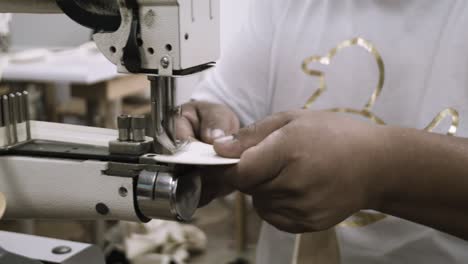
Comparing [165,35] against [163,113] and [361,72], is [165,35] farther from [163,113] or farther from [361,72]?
[361,72]

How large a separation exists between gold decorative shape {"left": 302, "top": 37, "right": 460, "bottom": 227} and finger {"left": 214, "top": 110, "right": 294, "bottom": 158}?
0.25 m

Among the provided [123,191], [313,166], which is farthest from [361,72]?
[123,191]

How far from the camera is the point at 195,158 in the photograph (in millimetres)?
589

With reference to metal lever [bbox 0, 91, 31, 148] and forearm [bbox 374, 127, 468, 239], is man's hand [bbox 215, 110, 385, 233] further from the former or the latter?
metal lever [bbox 0, 91, 31, 148]

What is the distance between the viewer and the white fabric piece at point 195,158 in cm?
57

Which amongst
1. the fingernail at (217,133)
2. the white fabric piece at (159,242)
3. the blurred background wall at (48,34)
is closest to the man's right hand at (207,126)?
the fingernail at (217,133)

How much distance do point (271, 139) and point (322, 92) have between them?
335 mm

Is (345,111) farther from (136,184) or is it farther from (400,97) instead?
(136,184)

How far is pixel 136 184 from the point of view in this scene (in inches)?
22.5

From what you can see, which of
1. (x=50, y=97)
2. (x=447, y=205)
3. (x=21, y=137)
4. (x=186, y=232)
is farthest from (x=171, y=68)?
(x=50, y=97)

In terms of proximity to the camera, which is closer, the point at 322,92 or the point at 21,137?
the point at 21,137

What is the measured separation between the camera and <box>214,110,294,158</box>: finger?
0.60m

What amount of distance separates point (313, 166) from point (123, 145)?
0.67 feet

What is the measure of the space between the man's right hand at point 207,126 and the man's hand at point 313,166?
7cm
